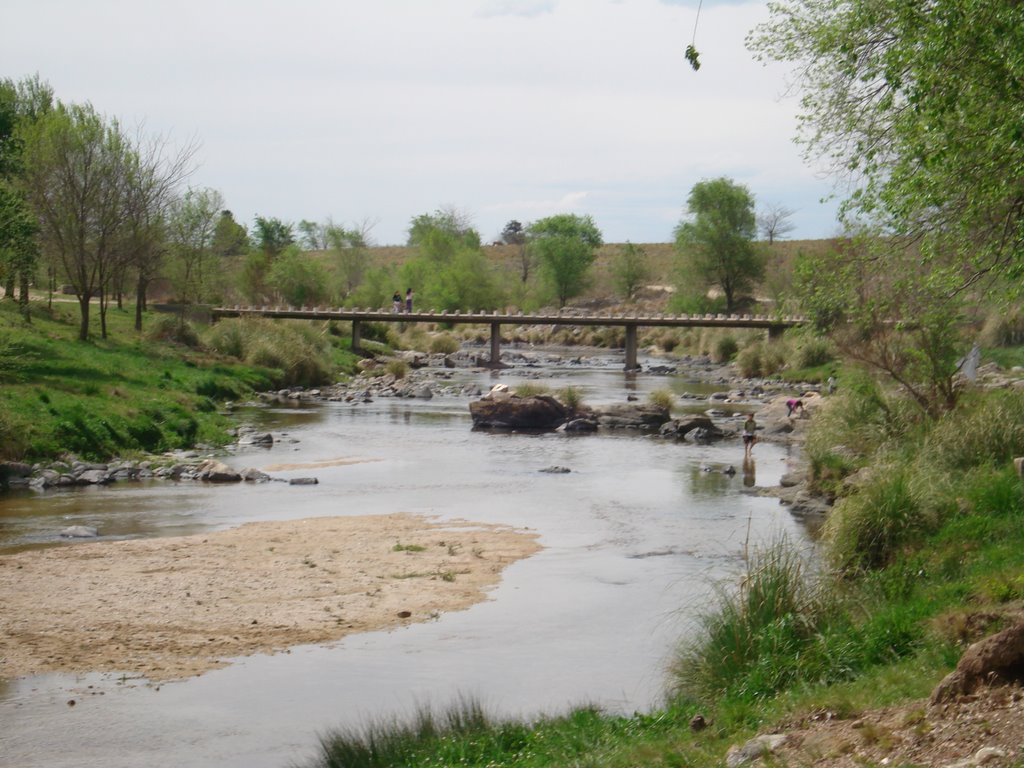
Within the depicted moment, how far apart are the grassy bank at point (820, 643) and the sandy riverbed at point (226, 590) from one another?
172 inches

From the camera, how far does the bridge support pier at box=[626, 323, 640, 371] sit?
70.5 meters

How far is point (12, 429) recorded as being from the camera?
27109 millimetres

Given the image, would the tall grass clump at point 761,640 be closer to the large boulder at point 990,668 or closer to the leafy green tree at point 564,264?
the large boulder at point 990,668

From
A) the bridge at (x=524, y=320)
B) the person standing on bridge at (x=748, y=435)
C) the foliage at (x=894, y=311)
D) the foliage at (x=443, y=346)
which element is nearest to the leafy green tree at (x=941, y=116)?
the foliage at (x=894, y=311)

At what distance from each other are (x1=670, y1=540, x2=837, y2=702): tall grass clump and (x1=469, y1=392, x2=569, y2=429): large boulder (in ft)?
95.5

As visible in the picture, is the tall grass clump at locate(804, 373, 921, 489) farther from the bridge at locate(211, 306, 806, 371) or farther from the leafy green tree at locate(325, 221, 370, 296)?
the leafy green tree at locate(325, 221, 370, 296)

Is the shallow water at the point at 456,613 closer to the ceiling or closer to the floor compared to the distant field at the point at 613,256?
closer to the floor

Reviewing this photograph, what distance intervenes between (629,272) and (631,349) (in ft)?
154

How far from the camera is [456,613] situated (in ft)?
52.5

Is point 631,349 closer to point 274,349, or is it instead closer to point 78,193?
point 274,349

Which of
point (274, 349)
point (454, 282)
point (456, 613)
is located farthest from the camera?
point (454, 282)

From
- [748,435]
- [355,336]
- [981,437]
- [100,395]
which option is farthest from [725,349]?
[981,437]

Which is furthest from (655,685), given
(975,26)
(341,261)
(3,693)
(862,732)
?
(341,261)

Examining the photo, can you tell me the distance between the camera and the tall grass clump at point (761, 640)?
1048 cm
